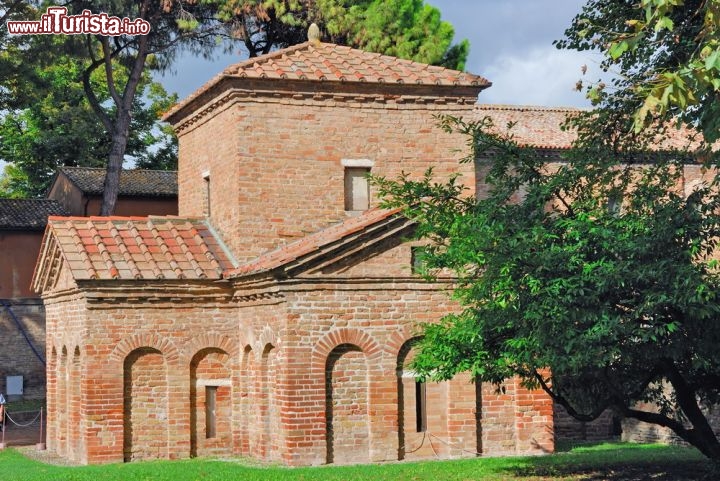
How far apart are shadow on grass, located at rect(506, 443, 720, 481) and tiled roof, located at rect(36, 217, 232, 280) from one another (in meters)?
7.15

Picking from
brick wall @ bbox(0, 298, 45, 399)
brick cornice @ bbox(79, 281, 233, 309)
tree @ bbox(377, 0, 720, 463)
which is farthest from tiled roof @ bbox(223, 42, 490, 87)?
brick wall @ bbox(0, 298, 45, 399)

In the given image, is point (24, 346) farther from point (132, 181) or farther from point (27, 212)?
point (132, 181)

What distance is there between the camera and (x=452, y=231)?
14.8 m

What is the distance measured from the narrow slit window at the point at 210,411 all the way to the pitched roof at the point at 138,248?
229 centimetres

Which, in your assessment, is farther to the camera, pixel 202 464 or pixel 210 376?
pixel 210 376

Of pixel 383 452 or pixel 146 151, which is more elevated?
pixel 146 151

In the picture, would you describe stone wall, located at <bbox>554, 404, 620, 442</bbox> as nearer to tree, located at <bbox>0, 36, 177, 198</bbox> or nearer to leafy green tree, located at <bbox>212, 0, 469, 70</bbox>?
leafy green tree, located at <bbox>212, 0, 469, 70</bbox>

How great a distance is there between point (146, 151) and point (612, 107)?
33136mm

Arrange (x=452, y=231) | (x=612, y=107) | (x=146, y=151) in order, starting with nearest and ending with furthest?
(x=452, y=231)
(x=612, y=107)
(x=146, y=151)

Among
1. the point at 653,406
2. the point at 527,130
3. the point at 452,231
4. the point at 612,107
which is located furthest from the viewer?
the point at 527,130

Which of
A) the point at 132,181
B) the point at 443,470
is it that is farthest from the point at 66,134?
the point at 443,470

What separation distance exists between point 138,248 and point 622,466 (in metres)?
9.90

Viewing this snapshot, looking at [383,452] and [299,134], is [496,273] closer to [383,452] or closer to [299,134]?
[383,452]

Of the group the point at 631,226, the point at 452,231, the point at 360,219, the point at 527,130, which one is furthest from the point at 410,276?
the point at 527,130
